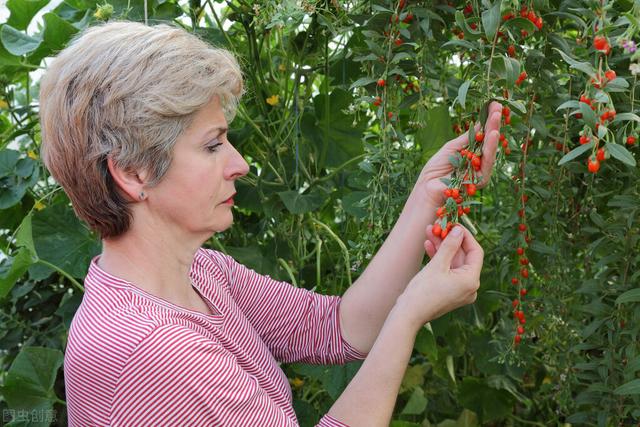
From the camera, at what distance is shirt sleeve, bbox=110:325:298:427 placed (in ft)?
3.32

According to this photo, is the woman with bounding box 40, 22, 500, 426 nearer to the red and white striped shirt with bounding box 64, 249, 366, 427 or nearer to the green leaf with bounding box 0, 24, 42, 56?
the red and white striped shirt with bounding box 64, 249, 366, 427

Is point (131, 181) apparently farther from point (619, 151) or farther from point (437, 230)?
point (619, 151)

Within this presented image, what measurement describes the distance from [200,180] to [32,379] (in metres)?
0.67

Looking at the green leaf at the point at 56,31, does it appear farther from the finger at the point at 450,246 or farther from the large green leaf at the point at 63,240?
the finger at the point at 450,246

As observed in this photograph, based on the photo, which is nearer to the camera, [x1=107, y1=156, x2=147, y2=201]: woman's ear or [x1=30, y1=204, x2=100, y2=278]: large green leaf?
[x1=107, y1=156, x2=147, y2=201]: woman's ear

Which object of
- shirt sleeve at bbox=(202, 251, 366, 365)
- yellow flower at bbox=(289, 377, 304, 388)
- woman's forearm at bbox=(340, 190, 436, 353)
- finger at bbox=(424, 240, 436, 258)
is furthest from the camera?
yellow flower at bbox=(289, 377, 304, 388)

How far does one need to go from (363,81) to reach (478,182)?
232 millimetres

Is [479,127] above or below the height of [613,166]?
above

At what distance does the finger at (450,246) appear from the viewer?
1062mm

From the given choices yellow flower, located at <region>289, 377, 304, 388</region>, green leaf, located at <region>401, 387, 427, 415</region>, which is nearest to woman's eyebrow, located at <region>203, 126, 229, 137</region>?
yellow flower, located at <region>289, 377, 304, 388</region>

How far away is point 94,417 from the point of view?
1070mm

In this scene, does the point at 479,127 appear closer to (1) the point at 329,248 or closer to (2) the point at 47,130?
(2) the point at 47,130

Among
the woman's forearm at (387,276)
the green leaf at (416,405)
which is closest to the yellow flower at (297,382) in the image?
the green leaf at (416,405)

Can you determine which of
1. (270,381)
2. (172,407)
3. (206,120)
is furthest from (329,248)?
(172,407)
